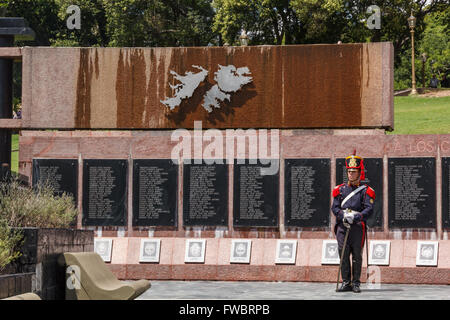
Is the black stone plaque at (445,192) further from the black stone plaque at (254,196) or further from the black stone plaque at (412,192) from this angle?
the black stone plaque at (254,196)

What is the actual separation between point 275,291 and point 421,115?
26.1m

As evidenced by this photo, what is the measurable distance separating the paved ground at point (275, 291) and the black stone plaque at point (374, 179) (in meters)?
1.70

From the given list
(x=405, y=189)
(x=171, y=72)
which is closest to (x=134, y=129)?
(x=171, y=72)

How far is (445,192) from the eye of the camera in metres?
16.8

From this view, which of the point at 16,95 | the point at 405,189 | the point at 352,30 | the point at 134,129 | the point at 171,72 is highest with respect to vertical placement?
the point at 352,30

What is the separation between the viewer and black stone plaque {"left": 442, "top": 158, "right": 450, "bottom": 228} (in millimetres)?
16734

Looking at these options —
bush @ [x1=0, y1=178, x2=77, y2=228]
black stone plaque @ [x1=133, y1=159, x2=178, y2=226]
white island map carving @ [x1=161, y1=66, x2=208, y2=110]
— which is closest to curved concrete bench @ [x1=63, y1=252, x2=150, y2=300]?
bush @ [x1=0, y1=178, x2=77, y2=228]

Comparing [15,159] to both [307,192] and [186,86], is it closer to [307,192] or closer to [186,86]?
[186,86]

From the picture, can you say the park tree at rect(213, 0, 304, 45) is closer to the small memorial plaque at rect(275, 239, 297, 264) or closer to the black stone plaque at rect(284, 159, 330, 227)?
the black stone plaque at rect(284, 159, 330, 227)

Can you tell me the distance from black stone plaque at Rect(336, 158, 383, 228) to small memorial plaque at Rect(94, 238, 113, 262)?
5500mm

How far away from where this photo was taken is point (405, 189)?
1692 cm

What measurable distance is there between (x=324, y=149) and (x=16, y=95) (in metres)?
44.7
